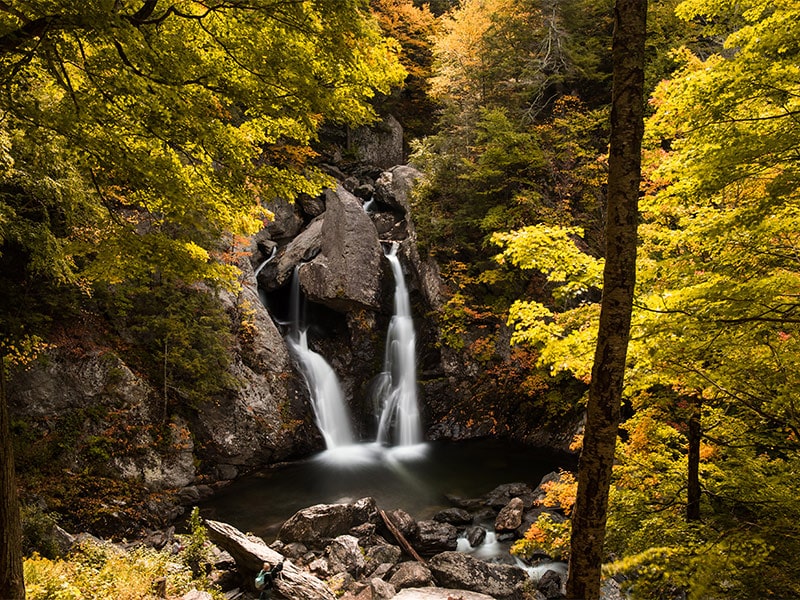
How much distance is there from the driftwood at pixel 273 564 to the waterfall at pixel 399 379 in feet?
29.7

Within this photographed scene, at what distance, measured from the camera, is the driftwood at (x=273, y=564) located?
6.35 m

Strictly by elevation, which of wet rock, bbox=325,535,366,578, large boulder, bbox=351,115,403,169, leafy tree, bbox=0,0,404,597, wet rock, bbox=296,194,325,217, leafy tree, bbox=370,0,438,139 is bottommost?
wet rock, bbox=325,535,366,578

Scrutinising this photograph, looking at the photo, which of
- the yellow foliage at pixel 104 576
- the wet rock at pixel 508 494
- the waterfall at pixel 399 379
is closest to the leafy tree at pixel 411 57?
the waterfall at pixel 399 379

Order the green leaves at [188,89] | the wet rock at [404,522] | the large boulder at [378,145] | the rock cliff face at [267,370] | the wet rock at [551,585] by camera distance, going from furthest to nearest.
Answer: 1. the large boulder at [378,145]
2. the rock cliff face at [267,370]
3. the wet rock at [404,522]
4. the wet rock at [551,585]
5. the green leaves at [188,89]

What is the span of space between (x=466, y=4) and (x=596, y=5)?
5557mm

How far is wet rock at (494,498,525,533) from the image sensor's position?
9938 mm

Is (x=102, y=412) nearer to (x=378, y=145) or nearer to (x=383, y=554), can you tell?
(x=383, y=554)

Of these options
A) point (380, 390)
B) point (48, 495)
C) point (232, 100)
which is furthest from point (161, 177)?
point (380, 390)

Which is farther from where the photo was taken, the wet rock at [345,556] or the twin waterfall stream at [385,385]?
the twin waterfall stream at [385,385]

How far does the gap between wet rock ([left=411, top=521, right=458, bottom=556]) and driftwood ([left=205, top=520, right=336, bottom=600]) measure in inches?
123

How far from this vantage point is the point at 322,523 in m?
9.48

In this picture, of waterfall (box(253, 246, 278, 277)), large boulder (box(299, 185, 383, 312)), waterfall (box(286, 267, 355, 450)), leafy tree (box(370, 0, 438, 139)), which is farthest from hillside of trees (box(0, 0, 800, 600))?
leafy tree (box(370, 0, 438, 139))

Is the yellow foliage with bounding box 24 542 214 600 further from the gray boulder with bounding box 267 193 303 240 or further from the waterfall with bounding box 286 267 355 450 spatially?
the gray boulder with bounding box 267 193 303 240

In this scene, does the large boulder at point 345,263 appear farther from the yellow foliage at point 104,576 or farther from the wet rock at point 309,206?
the yellow foliage at point 104,576
